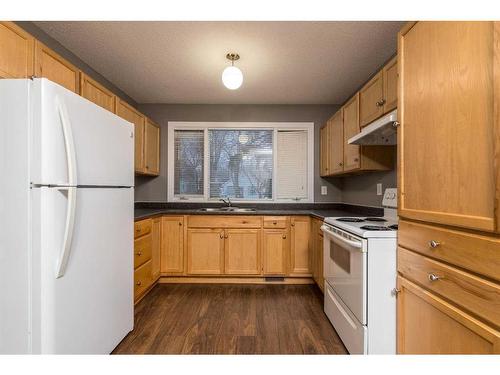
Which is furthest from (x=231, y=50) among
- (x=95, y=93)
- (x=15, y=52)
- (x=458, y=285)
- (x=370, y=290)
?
(x=458, y=285)

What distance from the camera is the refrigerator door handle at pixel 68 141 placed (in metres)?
1.17

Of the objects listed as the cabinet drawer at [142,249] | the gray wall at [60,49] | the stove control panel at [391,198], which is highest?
the gray wall at [60,49]

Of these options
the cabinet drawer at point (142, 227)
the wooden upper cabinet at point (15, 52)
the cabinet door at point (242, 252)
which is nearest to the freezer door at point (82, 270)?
the cabinet drawer at point (142, 227)

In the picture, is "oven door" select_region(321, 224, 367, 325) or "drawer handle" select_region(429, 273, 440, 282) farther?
"oven door" select_region(321, 224, 367, 325)

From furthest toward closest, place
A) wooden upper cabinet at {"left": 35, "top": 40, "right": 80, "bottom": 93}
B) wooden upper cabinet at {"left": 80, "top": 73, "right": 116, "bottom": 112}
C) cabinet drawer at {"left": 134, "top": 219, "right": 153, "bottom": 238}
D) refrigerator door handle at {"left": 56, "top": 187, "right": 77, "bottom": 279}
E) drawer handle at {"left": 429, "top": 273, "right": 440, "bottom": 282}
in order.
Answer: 1. cabinet drawer at {"left": 134, "top": 219, "right": 153, "bottom": 238}
2. wooden upper cabinet at {"left": 80, "top": 73, "right": 116, "bottom": 112}
3. wooden upper cabinet at {"left": 35, "top": 40, "right": 80, "bottom": 93}
4. refrigerator door handle at {"left": 56, "top": 187, "right": 77, "bottom": 279}
5. drawer handle at {"left": 429, "top": 273, "right": 440, "bottom": 282}

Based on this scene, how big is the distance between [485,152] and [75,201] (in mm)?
1655

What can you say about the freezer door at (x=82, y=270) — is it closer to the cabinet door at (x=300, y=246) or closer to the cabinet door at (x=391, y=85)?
the cabinet door at (x=300, y=246)

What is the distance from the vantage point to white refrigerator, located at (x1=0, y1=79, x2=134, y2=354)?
1.11 m

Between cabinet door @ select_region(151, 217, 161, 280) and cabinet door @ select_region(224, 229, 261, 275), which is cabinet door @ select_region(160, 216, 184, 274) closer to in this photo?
cabinet door @ select_region(151, 217, 161, 280)

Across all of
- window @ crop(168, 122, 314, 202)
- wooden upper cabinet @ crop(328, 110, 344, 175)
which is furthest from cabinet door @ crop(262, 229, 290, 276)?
wooden upper cabinet @ crop(328, 110, 344, 175)

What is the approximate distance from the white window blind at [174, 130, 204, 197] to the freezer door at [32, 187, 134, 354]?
179 cm

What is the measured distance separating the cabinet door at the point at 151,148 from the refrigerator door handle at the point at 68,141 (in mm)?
1984

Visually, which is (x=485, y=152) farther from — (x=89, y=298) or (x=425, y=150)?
(x=89, y=298)

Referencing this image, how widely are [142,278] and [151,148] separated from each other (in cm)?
163
